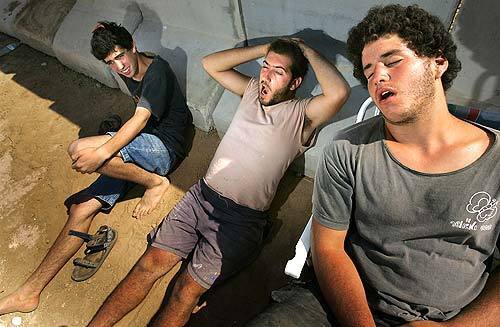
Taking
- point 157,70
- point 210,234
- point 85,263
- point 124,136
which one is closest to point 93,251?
point 85,263

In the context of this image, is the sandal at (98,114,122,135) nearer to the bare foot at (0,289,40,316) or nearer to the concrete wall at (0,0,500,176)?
the concrete wall at (0,0,500,176)

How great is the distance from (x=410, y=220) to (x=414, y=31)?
821mm

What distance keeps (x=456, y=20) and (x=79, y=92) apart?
3.91 metres

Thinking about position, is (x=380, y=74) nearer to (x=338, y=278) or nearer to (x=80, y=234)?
(x=338, y=278)

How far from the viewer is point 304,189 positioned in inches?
131

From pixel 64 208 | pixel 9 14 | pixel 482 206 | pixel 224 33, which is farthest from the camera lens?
pixel 9 14

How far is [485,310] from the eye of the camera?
5.65ft

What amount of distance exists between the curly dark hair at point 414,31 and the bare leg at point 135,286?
1915 mm

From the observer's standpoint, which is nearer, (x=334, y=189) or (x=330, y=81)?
(x=334, y=189)

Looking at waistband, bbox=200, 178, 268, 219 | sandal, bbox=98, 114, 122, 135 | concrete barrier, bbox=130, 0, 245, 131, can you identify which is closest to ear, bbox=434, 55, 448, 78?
waistband, bbox=200, 178, 268, 219

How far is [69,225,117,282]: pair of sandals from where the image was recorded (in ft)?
10.3

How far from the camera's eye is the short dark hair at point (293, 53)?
264cm

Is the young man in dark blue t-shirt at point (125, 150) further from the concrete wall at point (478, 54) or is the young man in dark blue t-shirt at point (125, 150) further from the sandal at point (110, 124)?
the concrete wall at point (478, 54)

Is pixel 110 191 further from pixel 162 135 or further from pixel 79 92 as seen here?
pixel 79 92
